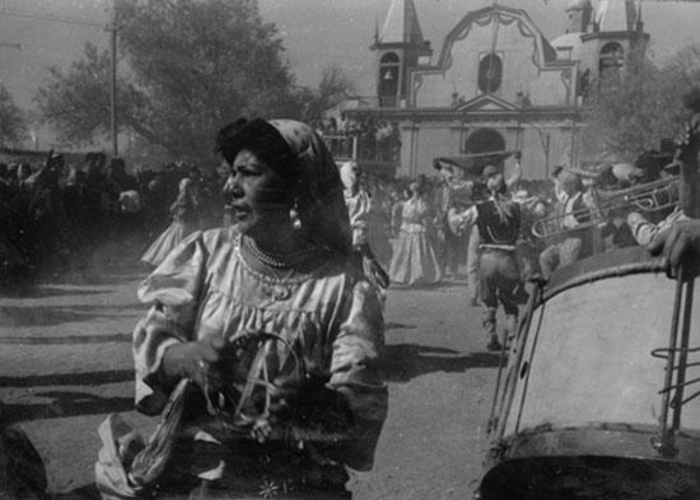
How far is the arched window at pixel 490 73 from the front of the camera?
6.12m

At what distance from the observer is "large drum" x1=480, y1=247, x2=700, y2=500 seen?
192cm

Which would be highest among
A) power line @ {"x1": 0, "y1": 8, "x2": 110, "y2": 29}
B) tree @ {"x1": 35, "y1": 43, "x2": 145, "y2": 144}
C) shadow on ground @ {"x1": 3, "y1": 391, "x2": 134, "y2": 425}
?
power line @ {"x1": 0, "y1": 8, "x2": 110, "y2": 29}

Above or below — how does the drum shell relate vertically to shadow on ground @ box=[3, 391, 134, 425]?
above

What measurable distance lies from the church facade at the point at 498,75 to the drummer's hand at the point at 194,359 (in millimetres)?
1926

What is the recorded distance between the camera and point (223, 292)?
1.94m

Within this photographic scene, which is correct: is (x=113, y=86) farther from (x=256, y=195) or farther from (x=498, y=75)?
(x=498, y=75)

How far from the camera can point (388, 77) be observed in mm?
4871

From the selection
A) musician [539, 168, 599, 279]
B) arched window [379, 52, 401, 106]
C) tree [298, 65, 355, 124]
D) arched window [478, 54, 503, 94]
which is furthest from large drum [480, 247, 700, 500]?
arched window [478, 54, 503, 94]

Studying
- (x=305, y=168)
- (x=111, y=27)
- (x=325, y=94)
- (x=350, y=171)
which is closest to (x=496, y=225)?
(x=350, y=171)

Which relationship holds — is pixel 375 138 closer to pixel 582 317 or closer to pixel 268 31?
pixel 268 31

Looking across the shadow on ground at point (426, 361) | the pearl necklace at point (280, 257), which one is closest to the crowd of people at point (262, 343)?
the pearl necklace at point (280, 257)

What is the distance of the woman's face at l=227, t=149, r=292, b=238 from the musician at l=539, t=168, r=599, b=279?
4.18m

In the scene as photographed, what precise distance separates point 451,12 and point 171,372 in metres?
2.00

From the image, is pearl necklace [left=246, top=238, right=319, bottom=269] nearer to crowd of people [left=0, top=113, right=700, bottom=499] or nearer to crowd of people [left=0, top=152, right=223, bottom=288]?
crowd of people [left=0, top=113, right=700, bottom=499]
